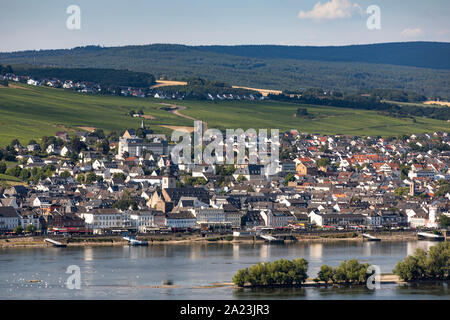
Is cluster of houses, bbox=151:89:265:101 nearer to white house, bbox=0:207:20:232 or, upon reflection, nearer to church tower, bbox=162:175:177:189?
church tower, bbox=162:175:177:189

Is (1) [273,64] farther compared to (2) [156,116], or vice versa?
(1) [273,64]

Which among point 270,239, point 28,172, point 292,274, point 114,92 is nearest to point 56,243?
point 270,239

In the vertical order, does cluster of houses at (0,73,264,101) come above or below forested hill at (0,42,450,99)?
below

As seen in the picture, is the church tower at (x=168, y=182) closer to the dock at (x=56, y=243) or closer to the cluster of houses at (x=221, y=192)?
the cluster of houses at (x=221, y=192)

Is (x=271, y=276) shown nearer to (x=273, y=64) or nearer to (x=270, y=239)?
(x=270, y=239)

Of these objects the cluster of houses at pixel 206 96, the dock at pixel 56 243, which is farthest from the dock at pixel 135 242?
the cluster of houses at pixel 206 96

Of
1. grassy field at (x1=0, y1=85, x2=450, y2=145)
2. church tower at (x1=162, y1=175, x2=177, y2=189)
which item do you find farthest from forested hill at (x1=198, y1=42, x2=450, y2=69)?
church tower at (x1=162, y1=175, x2=177, y2=189)

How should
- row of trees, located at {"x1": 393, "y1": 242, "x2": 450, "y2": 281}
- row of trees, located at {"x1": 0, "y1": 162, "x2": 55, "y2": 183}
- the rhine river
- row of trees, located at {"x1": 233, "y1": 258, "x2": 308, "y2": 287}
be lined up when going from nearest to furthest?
the rhine river
row of trees, located at {"x1": 233, "y1": 258, "x2": 308, "y2": 287}
row of trees, located at {"x1": 393, "y1": 242, "x2": 450, "y2": 281}
row of trees, located at {"x1": 0, "y1": 162, "x2": 55, "y2": 183}
